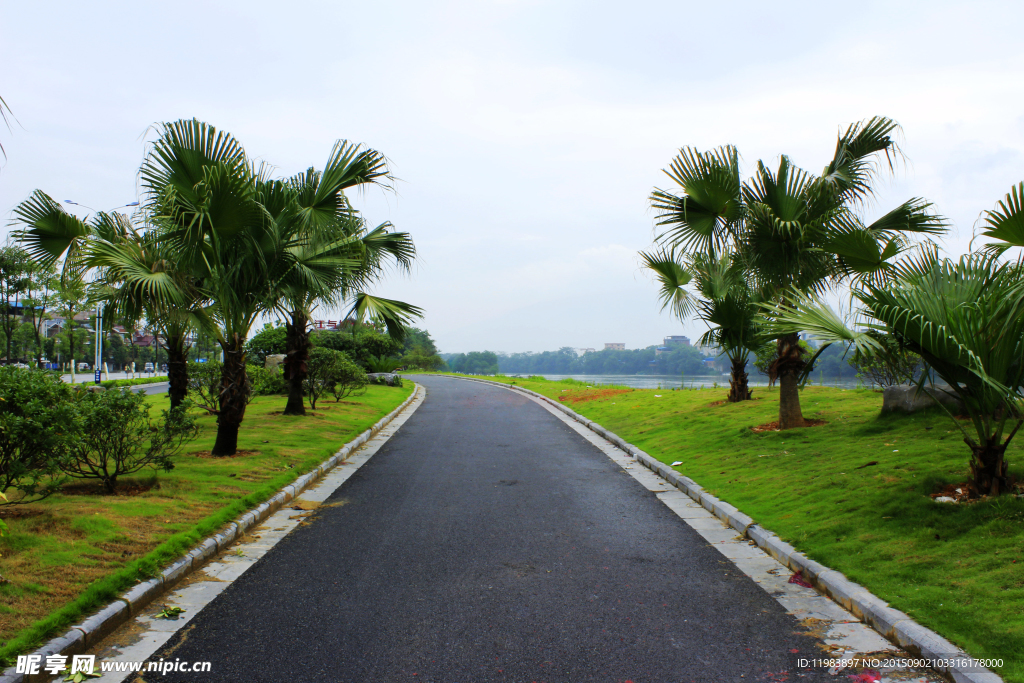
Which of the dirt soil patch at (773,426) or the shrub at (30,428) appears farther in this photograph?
the dirt soil patch at (773,426)

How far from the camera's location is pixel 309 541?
581 cm

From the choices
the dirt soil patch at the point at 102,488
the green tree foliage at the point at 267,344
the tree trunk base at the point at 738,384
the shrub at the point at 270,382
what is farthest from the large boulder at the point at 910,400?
the green tree foliage at the point at 267,344

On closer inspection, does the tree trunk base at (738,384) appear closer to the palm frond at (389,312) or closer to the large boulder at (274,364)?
the palm frond at (389,312)

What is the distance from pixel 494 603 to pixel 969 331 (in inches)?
180

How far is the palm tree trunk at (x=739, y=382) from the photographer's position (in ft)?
49.9

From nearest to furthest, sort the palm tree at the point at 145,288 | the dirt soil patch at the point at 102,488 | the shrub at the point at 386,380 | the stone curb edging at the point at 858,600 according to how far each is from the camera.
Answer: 1. the stone curb edging at the point at 858,600
2. the dirt soil patch at the point at 102,488
3. the palm tree at the point at 145,288
4. the shrub at the point at 386,380

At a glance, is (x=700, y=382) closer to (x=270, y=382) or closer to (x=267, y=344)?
(x=270, y=382)

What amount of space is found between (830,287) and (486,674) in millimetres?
9998

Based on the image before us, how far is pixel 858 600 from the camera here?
13.4 feet

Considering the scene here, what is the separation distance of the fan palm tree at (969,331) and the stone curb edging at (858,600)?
1854mm

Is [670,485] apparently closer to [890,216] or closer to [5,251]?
[890,216]

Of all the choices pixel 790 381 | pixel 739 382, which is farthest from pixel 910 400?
pixel 739 382

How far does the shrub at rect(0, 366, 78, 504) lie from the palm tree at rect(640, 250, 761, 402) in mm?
10993

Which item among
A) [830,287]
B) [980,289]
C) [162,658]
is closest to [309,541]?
[162,658]
